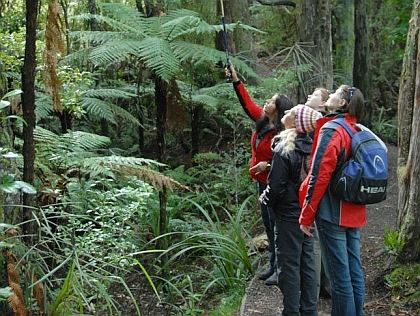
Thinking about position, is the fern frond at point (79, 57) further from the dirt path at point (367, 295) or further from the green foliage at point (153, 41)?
the dirt path at point (367, 295)

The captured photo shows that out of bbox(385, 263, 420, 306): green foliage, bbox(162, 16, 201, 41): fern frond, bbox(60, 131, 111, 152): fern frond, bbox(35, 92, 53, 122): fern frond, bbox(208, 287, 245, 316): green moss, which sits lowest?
bbox(208, 287, 245, 316): green moss

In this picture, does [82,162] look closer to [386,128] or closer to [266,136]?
[266,136]

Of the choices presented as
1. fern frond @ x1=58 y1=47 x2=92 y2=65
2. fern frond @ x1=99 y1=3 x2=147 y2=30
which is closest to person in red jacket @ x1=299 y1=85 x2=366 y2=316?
fern frond @ x1=99 y1=3 x2=147 y2=30

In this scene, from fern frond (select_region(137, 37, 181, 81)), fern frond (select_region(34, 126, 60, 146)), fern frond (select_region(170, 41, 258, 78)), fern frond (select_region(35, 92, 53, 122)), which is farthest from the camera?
fern frond (select_region(35, 92, 53, 122))

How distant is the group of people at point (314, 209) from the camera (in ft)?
12.6

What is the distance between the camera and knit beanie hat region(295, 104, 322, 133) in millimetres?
4129

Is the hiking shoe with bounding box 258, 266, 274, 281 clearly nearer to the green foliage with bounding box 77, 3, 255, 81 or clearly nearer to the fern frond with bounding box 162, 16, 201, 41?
the green foliage with bounding box 77, 3, 255, 81

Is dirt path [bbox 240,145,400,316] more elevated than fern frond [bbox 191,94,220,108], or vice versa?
fern frond [bbox 191,94,220,108]

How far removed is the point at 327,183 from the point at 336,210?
214 mm

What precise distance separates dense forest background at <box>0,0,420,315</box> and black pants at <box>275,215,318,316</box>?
1.02 meters

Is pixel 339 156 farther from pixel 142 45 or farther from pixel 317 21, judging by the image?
pixel 317 21

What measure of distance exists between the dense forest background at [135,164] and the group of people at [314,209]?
1.06 metres

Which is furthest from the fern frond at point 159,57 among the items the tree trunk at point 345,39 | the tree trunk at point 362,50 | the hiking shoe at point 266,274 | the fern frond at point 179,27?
the tree trunk at point 362,50

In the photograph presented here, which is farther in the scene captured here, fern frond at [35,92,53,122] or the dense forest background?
fern frond at [35,92,53,122]
